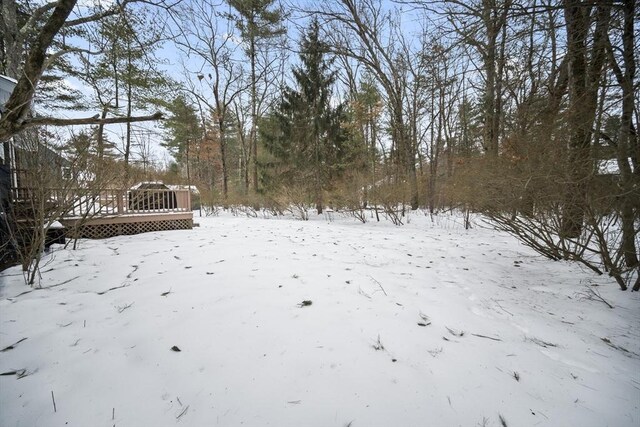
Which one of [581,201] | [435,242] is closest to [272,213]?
[435,242]

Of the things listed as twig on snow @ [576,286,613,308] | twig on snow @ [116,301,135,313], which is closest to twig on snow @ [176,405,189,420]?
twig on snow @ [116,301,135,313]

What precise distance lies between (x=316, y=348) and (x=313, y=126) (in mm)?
11676

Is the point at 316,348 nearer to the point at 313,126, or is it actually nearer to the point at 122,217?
the point at 122,217

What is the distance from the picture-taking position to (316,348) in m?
1.73

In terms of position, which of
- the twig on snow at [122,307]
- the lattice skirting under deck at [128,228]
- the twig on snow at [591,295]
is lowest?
the twig on snow at [591,295]

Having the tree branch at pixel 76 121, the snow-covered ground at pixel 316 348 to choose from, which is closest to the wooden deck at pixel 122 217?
the snow-covered ground at pixel 316 348

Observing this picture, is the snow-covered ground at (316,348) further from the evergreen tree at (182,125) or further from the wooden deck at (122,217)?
the evergreen tree at (182,125)

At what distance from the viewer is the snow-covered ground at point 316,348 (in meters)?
1.28

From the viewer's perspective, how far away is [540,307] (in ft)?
8.17

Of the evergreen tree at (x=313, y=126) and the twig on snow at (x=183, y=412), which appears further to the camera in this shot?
the evergreen tree at (x=313, y=126)

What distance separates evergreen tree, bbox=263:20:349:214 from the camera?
1196 centimetres

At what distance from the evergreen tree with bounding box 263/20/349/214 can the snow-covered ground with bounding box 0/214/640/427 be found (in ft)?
29.2

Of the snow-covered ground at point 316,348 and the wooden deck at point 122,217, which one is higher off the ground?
the wooden deck at point 122,217

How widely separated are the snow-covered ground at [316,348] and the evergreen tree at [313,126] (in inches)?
351
